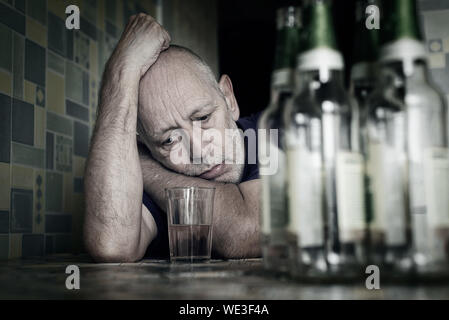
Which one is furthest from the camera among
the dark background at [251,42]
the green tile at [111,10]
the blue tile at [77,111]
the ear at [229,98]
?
the dark background at [251,42]

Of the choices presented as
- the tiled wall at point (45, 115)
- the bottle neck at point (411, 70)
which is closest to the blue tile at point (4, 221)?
the tiled wall at point (45, 115)

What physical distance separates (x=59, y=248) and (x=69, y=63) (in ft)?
2.12

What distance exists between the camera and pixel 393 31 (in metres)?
0.53

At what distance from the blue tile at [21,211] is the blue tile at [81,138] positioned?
1.05ft

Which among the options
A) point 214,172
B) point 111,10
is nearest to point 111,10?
point 111,10

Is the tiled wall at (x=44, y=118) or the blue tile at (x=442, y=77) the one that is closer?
the tiled wall at (x=44, y=118)

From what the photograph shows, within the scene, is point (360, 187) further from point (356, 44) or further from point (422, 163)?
point (356, 44)

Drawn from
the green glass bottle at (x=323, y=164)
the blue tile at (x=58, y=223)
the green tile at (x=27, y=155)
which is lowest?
the blue tile at (x=58, y=223)

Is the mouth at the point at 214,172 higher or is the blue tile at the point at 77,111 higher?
the blue tile at the point at 77,111

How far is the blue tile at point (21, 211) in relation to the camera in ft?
4.66

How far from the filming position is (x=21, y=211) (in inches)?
57.4

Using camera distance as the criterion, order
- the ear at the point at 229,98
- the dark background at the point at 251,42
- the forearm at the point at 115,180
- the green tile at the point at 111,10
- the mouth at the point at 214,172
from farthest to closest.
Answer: the dark background at the point at 251,42
the green tile at the point at 111,10
the ear at the point at 229,98
the mouth at the point at 214,172
the forearm at the point at 115,180

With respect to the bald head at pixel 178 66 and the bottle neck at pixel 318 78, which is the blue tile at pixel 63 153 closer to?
the bald head at pixel 178 66

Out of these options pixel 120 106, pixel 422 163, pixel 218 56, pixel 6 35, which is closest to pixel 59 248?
pixel 120 106
